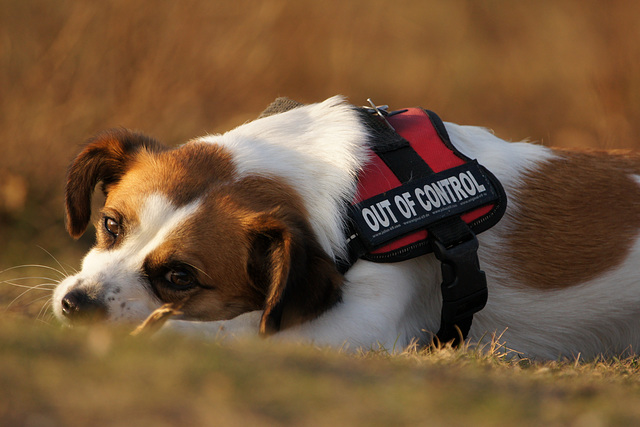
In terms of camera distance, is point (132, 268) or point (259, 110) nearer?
point (132, 268)

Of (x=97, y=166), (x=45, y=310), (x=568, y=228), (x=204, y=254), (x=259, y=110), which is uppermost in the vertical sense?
(x=97, y=166)

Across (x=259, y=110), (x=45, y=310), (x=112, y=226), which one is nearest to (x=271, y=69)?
(x=259, y=110)

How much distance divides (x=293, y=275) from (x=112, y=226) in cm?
82

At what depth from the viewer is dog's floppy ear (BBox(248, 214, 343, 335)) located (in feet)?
8.34

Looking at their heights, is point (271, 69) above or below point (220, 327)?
above

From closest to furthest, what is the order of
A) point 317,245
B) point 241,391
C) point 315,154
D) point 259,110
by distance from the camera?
point 241,391 < point 317,245 < point 315,154 < point 259,110

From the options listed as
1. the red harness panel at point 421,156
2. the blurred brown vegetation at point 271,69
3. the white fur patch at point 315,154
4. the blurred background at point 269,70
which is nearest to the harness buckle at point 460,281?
the red harness panel at point 421,156

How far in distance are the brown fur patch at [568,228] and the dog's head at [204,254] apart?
926 millimetres

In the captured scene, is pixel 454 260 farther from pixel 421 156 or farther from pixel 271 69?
pixel 271 69

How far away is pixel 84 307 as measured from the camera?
2600 millimetres

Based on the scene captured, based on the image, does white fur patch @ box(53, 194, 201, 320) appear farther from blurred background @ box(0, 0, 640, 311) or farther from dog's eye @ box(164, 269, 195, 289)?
blurred background @ box(0, 0, 640, 311)

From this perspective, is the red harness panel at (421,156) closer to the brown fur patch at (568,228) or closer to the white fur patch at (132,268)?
the brown fur patch at (568,228)

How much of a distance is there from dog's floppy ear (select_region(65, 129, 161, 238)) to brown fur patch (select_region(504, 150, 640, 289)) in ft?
5.53

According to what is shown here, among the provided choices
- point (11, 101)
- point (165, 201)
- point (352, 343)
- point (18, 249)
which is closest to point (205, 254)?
point (165, 201)
